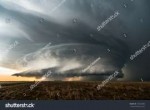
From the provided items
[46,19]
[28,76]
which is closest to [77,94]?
[28,76]

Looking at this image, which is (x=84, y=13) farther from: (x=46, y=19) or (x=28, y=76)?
(x=28, y=76)

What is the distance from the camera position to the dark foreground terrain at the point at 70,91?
23.5 ft

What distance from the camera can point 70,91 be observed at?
7.18m

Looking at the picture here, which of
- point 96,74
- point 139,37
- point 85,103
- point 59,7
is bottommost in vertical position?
point 85,103

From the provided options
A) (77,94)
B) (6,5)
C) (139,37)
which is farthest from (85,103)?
(6,5)

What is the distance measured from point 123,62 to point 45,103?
142 centimetres

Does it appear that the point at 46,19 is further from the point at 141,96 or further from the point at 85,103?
the point at 141,96

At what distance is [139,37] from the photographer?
7340 millimetres

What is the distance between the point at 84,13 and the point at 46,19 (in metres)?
0.62

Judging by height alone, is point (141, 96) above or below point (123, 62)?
below

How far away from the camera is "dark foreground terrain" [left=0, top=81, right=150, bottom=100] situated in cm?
716

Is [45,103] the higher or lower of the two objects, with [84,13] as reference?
lower

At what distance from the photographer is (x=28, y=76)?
721 centimetres

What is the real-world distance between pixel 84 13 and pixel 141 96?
63.7 inches
